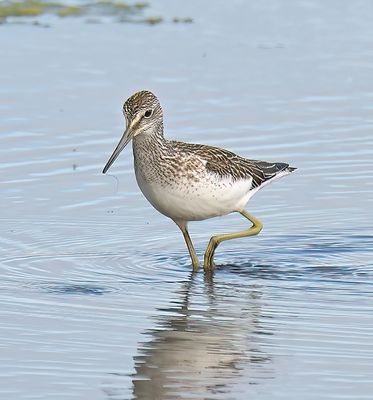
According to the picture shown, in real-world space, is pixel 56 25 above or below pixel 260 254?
above

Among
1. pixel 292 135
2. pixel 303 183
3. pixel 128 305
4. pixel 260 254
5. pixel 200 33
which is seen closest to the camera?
pixel 128 305

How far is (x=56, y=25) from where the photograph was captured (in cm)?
1972

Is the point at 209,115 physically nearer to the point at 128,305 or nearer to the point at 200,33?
the point at 200,33

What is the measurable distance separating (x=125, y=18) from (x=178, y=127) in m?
5.53

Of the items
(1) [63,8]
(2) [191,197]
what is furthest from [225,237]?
(1) [63,8]

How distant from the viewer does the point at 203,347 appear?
9.12 metres

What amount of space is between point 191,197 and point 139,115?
0.72m

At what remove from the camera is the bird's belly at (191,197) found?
1099cm

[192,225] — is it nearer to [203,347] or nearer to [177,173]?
[177,173]

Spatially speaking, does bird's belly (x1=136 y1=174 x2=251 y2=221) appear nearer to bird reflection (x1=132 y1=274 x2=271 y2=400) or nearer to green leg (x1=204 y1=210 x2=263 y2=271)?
green leg (x1=204 y1=210 x2=263 y2=271)

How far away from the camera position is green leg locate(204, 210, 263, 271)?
37.6ft

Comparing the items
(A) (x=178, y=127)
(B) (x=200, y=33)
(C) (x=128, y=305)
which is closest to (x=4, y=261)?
(C) (x=128, y=305)

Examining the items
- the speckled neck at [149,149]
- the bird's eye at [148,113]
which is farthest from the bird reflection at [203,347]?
the bird's eye at [148,113]

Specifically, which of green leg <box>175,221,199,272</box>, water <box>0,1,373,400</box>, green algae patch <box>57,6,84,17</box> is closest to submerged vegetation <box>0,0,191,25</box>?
green algae patch <box>57,6,84,17</box>
